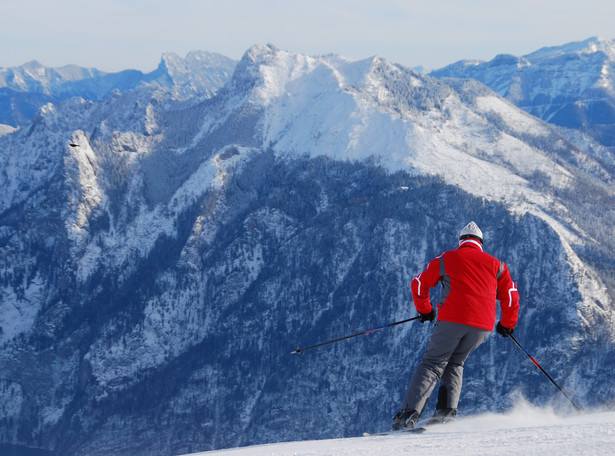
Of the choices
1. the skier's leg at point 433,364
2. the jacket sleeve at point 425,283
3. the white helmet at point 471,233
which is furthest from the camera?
the white helmet at point 471,233

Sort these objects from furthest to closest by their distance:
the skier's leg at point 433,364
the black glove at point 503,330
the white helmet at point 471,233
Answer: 1. the black glove at point 503,330
2. the white helmet at point 471,233
3. the skier's leg at point 433,364

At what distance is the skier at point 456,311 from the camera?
84.0 ft

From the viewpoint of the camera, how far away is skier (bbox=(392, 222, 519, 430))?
25594 mm

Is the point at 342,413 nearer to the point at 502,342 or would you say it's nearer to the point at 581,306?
the point at 502,342

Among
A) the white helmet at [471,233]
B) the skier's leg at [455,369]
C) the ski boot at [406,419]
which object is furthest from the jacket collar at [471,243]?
the ski boot at [406,419]

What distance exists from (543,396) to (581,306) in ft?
91.1

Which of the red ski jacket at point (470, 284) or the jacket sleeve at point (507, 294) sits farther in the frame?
the jacket sleeve at point (507, 294)

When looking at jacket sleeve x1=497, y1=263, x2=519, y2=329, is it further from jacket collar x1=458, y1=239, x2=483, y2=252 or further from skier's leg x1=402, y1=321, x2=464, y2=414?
skier's leg x1=402, y1=321, x2=464, y2=414

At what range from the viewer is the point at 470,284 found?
83.8ft

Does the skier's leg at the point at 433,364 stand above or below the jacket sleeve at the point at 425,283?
below

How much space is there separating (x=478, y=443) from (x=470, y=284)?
6585mm

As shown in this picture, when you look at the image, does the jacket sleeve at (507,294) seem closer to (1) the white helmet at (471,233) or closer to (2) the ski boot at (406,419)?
(1) the white helmet at (471,233)

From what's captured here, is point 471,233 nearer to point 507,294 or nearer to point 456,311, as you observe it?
point 507,294

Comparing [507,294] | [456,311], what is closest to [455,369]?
[456,311]
